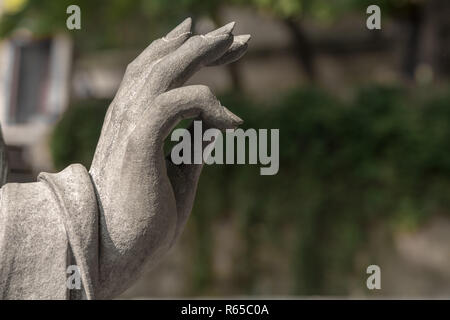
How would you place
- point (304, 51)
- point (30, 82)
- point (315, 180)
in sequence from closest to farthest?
1. point (315, 180)
2. point (304, 51)
3. point (30, 82)

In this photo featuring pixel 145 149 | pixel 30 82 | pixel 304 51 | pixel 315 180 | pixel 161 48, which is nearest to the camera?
pixel 145 149

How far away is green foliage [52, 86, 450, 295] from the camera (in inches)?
302

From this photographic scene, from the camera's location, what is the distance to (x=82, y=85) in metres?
13.6

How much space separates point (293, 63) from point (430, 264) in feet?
15.2

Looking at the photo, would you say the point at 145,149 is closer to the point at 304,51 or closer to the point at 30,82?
the point at 304,51

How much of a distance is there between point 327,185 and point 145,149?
21.3ft

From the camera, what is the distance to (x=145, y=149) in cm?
171

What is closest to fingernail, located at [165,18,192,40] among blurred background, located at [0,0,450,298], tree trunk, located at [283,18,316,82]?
blurred background, located at [0,0,450,298]

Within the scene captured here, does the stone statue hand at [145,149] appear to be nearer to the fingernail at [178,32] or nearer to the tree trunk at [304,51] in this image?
the fingernail at [178,32]

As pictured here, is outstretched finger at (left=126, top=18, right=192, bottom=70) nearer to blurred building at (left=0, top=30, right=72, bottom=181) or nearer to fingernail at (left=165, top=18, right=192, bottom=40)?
fingernail at (left=165, top=18, right=192, bottom=40)

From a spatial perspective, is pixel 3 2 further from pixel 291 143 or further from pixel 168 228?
pixel 168 228

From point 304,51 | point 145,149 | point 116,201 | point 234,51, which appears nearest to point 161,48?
point 234,51

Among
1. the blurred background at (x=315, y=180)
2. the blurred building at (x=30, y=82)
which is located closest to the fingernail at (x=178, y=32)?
the blurred background at (x=315, y=180)

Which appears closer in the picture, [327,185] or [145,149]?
[145,149]
